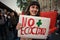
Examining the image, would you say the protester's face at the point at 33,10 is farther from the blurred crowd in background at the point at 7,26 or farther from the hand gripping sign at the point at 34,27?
the blurred crowd in background at the point at 7,26

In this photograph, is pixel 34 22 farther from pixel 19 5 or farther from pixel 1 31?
pixel 19 5

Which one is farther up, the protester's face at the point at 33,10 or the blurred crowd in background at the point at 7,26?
the protester's face at the point at 33,10

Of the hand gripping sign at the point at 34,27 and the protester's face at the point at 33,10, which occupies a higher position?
the protester's face at the point at 33,10

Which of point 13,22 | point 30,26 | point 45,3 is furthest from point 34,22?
point 45,3

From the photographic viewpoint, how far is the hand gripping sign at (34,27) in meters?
1.69

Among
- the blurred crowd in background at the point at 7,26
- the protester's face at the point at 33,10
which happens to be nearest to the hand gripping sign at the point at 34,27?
the protester's face at the point at 33,10

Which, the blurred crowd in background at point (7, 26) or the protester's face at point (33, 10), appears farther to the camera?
the blurred crowd in background at point (7, 26)

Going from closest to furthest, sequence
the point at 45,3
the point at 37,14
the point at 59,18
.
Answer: the point at 37,14, the point at 59,18, the point at 45,3

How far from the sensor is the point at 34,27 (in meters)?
1.73

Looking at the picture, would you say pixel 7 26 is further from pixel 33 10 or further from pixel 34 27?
pixel 33 10

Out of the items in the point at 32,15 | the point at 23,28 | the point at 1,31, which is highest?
the point at 32,15

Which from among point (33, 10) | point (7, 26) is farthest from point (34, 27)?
point (7, 26)

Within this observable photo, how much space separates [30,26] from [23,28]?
3.1 inches

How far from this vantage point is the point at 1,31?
2240 mm
